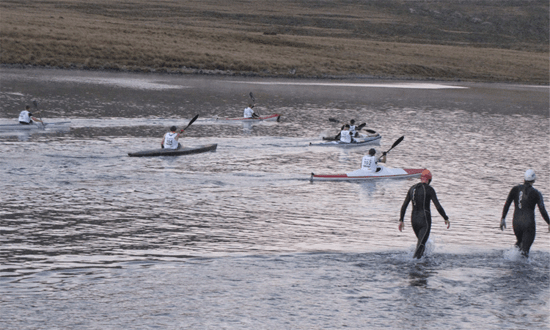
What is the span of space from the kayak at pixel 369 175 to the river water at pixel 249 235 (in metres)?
0.43

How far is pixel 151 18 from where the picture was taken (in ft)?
436

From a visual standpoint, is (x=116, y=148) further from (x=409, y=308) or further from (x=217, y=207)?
(x=409, y=308)

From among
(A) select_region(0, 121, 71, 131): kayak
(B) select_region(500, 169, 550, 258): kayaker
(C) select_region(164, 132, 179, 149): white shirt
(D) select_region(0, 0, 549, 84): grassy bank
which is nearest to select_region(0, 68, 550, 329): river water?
(A) select_region(0, 121, 71, 131): kayak

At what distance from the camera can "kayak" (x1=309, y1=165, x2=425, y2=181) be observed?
28469 mm

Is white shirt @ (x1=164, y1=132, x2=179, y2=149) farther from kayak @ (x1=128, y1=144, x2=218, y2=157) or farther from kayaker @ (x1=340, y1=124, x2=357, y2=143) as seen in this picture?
kayaker @ (x1=340, y1=124, x2=357, y2=143)

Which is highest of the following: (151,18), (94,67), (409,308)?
(151,18)

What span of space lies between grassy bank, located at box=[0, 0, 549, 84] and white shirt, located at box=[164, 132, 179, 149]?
48.1 metres

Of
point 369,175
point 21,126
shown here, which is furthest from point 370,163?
point 21,126

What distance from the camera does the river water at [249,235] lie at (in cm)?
1406

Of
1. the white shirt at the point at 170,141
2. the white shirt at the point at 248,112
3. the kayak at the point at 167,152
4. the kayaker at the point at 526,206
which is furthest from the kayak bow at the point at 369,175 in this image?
the white shirt at the point at 248,112

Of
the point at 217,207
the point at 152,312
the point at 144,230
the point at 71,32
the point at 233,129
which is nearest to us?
the point at 152,312

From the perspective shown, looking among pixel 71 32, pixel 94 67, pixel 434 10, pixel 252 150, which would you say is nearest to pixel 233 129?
pixel 252 150

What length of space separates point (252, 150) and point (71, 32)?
60.6 m

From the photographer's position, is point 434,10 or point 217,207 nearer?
point 217,207
